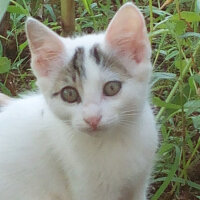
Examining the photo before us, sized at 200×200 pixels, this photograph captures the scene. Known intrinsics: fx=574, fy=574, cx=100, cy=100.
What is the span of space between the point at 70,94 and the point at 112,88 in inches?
4.2

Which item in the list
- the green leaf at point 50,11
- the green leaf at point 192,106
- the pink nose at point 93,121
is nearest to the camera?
the pink nose at point 93,121

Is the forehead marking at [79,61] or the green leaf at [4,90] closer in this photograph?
the forehead marking at [79,61]

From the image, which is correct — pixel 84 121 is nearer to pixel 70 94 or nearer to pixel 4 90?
pixel 70 94

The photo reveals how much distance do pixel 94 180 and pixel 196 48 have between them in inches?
23.4

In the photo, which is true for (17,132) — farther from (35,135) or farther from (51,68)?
(51,68)

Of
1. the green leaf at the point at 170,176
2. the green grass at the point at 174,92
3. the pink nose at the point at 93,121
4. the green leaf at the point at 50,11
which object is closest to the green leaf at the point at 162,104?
the green grass at the point at 174,92

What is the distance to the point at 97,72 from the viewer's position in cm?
143

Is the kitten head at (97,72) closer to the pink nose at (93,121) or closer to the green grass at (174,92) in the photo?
the pink nose at (93,121)

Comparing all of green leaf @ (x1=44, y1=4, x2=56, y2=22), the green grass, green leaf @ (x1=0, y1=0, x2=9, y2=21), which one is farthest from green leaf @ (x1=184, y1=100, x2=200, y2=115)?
green leaf @ (x1=44, y1=4, x2=56, y2=22)

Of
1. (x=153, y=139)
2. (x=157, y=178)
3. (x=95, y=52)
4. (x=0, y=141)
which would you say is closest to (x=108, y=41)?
(x=95, y=52)

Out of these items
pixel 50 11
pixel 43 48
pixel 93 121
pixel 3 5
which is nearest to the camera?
pixel 3 5

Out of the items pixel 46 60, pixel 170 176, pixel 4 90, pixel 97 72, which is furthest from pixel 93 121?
pixel 4 90

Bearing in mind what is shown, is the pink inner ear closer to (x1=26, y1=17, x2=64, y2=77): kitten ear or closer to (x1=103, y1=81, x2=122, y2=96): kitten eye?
(x1=26, y1=17, x2=64, y2=77): kitten ear

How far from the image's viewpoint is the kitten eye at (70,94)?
4.71 ft
